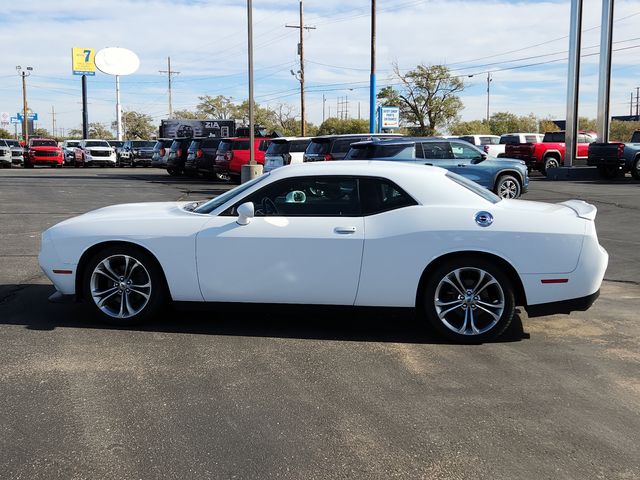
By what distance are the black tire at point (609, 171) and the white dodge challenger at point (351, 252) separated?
21836mm

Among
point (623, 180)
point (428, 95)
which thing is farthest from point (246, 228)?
point (428, 95)

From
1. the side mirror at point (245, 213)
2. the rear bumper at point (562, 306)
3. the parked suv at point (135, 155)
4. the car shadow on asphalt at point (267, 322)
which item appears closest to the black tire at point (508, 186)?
the car shadow on asphalt at point (267, 322)

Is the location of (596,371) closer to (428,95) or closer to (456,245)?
(456,245)

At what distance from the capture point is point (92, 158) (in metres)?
42.4

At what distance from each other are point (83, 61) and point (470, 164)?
235 ft

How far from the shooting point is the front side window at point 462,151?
52.5ft

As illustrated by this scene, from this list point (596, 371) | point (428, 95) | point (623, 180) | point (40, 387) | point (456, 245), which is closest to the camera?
point (40, 387)

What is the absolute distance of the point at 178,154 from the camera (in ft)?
97.1

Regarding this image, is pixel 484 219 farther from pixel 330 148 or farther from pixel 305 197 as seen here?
pixel 330 148

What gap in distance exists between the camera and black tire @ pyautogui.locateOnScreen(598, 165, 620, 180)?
1010 inches

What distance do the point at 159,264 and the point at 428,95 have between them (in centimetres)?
6584

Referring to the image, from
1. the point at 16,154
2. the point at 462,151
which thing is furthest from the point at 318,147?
the point at 16,154

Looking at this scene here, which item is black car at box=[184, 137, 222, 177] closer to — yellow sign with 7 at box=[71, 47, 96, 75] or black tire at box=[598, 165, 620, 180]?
black tire at box=[598, 165, 620, 180]

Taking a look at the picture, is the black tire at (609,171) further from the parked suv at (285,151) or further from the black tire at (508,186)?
the parked suv at (285,151)
